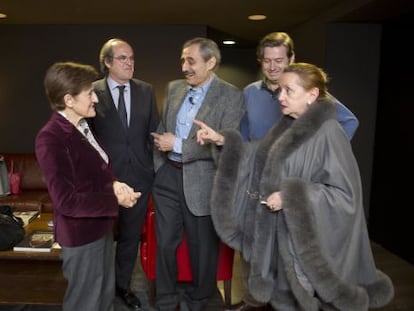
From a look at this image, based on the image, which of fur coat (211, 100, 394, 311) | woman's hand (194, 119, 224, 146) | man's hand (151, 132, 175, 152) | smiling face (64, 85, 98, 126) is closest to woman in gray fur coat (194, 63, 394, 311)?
fur coat (211, 100, 394, 311)

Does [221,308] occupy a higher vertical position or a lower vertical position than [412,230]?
lower

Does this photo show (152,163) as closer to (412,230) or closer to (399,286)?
(399,286)

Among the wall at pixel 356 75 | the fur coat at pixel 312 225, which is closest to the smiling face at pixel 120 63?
the fur coat at pixel 312 225

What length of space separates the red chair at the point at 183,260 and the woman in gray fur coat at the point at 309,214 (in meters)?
0.71

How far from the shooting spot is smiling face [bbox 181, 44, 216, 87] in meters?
2.18

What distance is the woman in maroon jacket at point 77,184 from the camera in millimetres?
1585

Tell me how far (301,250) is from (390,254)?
103 inches

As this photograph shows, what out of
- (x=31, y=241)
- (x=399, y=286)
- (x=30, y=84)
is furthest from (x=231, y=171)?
(x=30, y=84)

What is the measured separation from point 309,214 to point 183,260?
1236mm

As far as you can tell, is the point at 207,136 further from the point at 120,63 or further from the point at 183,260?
the point at 183,260

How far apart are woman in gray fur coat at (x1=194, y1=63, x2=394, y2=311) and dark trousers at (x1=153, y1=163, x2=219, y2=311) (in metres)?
0.49

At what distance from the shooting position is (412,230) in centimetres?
351

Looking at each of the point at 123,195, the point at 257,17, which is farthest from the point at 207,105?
the point at 257,17

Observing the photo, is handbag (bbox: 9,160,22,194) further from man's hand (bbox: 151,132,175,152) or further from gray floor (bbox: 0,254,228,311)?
man's hand (bbox: 151,132,175,152)
